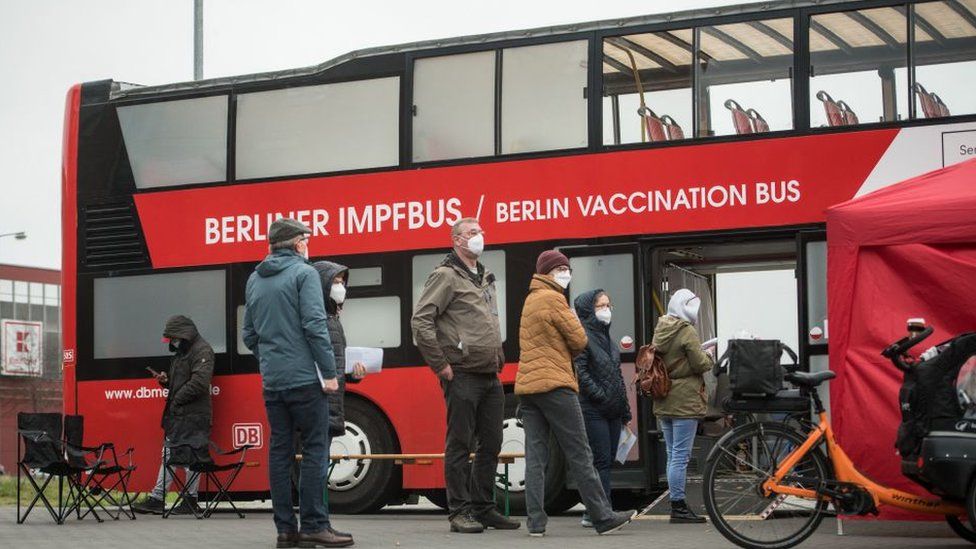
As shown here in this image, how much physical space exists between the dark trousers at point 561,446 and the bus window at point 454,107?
3.95 metres

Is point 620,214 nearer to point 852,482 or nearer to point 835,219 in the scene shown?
point 835,219

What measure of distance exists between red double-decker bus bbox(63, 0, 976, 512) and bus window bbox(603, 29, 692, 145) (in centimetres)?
2

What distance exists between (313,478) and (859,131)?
5402mm

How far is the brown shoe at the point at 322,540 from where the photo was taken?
32.1 ft

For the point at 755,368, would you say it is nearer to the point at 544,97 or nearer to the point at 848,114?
the point at 848,114

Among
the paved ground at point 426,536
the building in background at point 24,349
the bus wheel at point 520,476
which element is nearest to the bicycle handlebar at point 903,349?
the paved ground at point 426,536

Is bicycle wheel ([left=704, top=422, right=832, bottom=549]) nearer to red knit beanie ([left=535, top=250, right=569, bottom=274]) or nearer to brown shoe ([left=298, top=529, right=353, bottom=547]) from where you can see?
red knit beanie ([left=535, top=250, right=569, bottom=274])

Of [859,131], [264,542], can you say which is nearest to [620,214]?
[859,131]

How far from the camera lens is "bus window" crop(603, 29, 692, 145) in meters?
Answer: 13.5

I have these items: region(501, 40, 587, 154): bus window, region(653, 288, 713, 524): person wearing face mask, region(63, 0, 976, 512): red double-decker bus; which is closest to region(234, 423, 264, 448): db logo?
region(63, 0, 976, 512): red double-decker bus

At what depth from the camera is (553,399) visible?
415 inches

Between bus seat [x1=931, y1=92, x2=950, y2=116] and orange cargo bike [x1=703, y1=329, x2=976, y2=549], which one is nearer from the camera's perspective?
orange cargo bike [x1=703, y1=329, x2=976, y2=549]

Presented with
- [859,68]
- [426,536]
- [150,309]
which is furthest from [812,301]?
[150,309]

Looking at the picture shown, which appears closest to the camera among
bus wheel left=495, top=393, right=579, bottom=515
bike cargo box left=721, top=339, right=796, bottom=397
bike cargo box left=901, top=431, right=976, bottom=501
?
bike cargo box left=901, top=431, right=976, bottom=501
